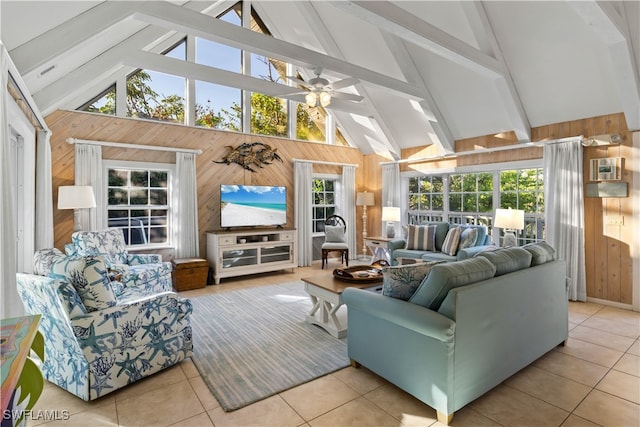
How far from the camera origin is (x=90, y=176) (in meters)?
4.67

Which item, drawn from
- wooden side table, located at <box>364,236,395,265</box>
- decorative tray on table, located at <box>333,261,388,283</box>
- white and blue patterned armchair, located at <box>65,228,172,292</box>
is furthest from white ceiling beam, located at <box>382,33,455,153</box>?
white and blue patterned armchair, located at <box>65,228,172,292</box>

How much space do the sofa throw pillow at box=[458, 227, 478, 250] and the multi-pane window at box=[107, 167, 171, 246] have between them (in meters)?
4.78

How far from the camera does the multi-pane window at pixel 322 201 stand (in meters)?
7.44

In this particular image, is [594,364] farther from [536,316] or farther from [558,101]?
[558,101]

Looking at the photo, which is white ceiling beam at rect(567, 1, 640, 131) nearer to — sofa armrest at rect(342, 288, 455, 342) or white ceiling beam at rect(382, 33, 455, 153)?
white ceiling beam at rect(382, 33, 455, 153)

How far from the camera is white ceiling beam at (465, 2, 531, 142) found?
4123 mm

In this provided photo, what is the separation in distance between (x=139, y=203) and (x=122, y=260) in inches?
55.3

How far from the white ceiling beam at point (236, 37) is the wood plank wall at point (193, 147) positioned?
2460 millimetres

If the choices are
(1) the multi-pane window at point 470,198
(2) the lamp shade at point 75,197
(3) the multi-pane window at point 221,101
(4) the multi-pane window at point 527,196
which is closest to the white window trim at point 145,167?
(2) the lamp shade at point 75,197

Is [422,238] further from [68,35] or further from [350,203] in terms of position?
[68,35]

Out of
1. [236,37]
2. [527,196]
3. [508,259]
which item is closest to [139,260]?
[236,37]

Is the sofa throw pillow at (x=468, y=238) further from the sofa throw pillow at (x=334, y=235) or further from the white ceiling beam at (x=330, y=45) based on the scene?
the white ceiling beam at (x=330, y=45)

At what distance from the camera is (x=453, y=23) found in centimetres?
443

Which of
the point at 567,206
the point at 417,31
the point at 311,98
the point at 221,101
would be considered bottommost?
the point at 567,206
